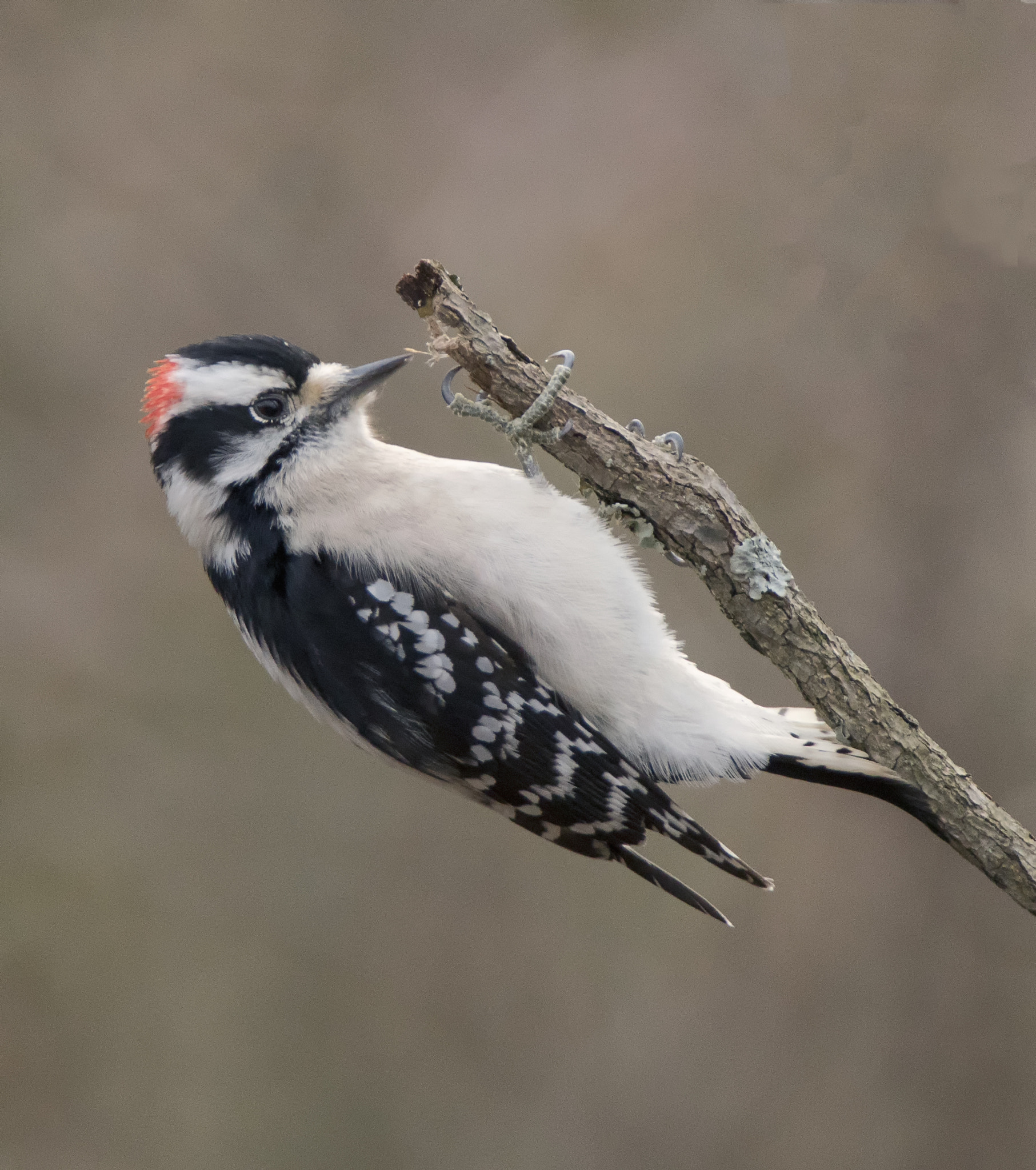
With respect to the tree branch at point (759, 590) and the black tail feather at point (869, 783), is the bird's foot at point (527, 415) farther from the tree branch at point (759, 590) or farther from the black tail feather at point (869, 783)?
the black tail feather at point (869, 783)

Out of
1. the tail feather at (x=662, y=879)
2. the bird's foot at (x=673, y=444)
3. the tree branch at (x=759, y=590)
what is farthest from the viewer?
the tail feather at (x=662, y=879)

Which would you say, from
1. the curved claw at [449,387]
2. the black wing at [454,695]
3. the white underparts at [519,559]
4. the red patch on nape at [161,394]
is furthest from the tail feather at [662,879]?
the red patch on nape at [161,394]

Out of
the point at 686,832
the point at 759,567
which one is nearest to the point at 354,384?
the point at 759,567

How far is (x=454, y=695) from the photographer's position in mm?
2225

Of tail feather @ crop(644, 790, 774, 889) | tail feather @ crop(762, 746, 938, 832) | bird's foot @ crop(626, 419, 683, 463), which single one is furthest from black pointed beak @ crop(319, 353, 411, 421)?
tail feather @ crop(762, 746, 938, 832)

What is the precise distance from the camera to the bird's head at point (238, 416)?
2.26m

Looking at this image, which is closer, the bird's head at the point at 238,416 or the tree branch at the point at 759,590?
the tree branch at the point at 759,590

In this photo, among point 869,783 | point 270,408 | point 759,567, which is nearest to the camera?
point 759,567

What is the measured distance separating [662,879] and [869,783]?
50 centimetres

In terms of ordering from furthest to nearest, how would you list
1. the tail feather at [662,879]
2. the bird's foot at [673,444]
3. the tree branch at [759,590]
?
1. the tail feather at [662,879]
2. the bird's foot at [673,444]
3. the tree branch at [759,590]

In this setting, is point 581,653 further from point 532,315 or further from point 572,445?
point 532,315

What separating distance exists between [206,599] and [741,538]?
2085 mm

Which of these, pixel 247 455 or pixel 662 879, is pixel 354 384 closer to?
pixel 247 455

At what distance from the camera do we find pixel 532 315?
3639 mm
